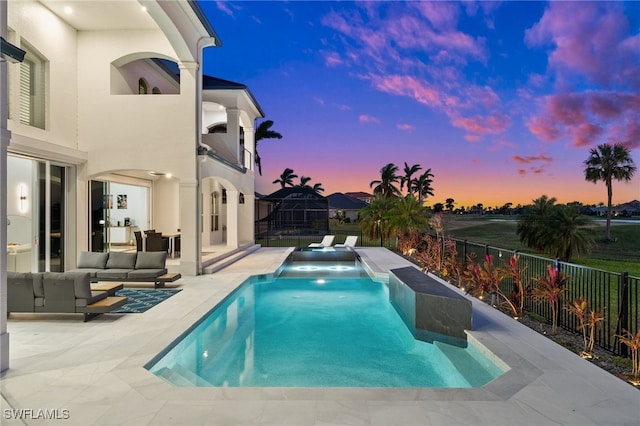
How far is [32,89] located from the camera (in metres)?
10.0

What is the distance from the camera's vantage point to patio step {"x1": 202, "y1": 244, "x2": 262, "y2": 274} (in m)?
12.1

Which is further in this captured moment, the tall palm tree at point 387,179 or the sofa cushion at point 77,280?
the tall palm tree at point 387,179

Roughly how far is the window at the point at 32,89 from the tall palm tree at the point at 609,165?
3987cm

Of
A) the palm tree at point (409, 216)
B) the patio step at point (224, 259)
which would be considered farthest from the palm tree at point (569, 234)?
the patio step at point (224, 259)

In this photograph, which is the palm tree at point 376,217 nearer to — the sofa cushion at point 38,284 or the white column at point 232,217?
the white column at point 232,217

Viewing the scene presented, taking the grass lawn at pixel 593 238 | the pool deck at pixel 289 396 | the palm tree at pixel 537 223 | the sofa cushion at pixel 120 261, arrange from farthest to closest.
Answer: the grass lawn at pixel 593 238
the palm tree at pixel 537 223
the sofa cushion at pixel 120 261
the pool deck at pixel 289 396

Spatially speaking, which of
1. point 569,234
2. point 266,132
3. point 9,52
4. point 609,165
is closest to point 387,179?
Result: point 266,132

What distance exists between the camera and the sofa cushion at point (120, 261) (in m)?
9.80

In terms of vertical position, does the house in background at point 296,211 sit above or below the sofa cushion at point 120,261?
above

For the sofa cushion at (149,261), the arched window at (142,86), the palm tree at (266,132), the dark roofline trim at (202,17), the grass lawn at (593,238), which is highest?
the palm tree at (266,132)

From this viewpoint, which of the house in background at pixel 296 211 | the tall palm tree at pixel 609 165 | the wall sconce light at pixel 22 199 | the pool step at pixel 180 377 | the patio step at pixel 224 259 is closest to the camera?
the pool step at pixel 180 377

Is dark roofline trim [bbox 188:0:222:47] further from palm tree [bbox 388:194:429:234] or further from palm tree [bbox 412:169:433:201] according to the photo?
palm tree [bbox 412:169:433:201]

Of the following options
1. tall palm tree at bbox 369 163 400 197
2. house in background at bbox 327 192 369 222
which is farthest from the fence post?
house in background at bbox 327 192 369 222

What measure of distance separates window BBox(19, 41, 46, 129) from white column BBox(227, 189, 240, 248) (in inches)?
273
